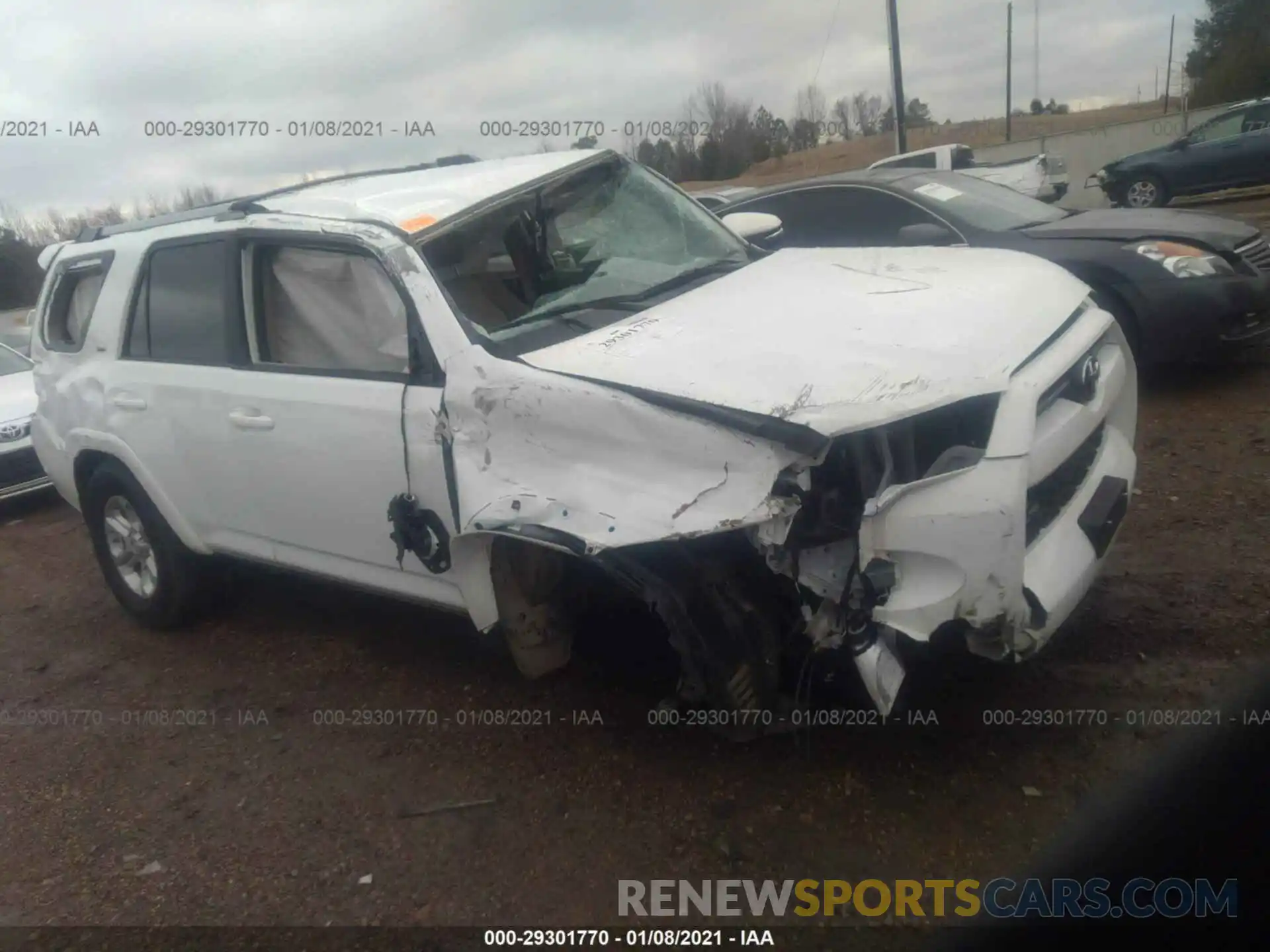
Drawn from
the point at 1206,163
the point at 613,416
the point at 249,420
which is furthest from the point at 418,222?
the point at 1206,163

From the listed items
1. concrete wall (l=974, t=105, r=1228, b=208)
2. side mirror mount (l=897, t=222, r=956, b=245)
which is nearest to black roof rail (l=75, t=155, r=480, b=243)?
side mirror mount (l=897, t=222, r=956, b=245)

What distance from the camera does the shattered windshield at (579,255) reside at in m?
3.55

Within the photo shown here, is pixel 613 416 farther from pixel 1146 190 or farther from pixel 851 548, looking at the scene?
pixel 1146 190

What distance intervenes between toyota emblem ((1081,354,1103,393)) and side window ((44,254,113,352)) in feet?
13.5

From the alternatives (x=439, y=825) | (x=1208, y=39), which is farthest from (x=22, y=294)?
(x=1208, y=39)

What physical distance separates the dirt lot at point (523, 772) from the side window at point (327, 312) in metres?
1.31

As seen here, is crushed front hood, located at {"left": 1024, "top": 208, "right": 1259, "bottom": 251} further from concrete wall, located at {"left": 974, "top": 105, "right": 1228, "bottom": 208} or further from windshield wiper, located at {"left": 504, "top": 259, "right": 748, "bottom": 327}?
concrete wall, located at {"left": 974, "top": 105, "right": 1228, "bottom": 208}

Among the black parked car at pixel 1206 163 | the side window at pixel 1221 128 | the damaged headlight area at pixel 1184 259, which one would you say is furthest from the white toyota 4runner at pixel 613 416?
the side window at pixel 1221 128

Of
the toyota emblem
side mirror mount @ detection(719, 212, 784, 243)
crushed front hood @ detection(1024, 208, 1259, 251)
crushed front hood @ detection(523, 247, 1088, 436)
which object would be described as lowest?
crushed front hood @ detection(1024, 208, 1259, 251)

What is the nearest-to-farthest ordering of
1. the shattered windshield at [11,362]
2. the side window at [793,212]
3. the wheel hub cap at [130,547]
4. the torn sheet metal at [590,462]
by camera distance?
the torn sheet metal at [590,462], the wheel hub cap at [130,547], the side window at [793,212], the shattered windshield at [11,362]

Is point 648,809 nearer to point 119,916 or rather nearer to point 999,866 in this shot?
point 999,866

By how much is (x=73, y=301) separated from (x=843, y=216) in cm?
455

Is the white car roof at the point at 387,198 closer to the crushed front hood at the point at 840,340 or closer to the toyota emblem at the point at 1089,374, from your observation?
the crushed front hood at the point at 840,340

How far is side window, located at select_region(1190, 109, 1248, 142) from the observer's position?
1716 cm
